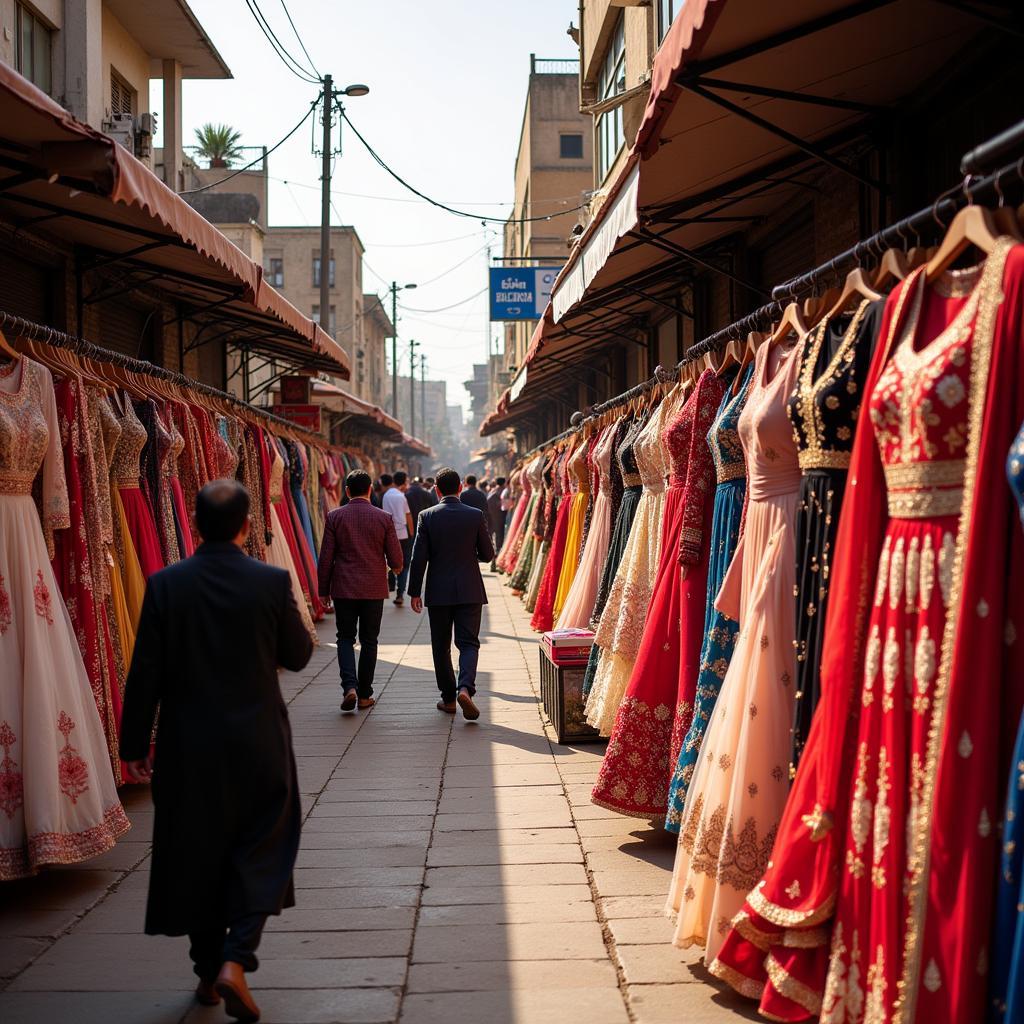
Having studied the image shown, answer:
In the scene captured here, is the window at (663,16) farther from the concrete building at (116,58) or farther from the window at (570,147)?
the window at (570,147)

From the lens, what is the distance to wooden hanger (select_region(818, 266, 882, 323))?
3.69 metres

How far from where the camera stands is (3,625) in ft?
16.5

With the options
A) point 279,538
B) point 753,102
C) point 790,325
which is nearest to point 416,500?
point 279,538

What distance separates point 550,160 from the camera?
4022 centimetres

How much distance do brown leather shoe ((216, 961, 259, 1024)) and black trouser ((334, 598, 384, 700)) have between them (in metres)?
5.91

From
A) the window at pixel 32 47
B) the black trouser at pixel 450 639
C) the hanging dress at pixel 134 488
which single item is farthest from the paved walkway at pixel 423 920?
the window at pixel 32 47

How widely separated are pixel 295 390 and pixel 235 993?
15.7 meters

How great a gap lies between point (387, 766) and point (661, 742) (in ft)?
8.00

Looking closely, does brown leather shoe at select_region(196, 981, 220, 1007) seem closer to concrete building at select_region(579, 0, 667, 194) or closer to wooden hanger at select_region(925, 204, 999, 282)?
wooden hanger at select_region(925, 204, 999, 282)

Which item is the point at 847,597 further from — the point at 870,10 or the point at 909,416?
the point at 870,10

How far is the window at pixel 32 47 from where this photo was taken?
12906 millimetres

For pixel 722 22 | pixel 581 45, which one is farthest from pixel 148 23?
pixel 722 22

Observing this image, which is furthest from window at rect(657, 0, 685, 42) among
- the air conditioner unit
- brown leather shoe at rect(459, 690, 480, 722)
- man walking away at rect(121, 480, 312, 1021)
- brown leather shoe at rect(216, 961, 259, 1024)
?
brown leather shoe at rect(216, 961, 259, 1024)

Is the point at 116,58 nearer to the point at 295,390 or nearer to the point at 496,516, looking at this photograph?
the point at 295,390
